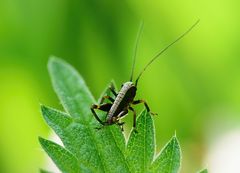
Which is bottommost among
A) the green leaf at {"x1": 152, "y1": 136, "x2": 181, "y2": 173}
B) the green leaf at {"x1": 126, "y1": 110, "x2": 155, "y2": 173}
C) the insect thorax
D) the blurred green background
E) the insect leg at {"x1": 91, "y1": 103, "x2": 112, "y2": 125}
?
the green leaf at {"x1": 152, "y1": 136, "x2": 181, "y2": 173}

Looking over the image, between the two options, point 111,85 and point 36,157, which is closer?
point 111,85

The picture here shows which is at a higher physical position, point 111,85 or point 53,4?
point 53,4

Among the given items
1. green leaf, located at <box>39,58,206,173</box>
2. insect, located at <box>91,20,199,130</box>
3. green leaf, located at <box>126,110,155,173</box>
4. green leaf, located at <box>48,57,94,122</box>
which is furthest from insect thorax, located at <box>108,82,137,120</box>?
green leaf, located at <box>126,110,155,173</box>

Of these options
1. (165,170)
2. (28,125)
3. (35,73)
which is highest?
A: (35,73)

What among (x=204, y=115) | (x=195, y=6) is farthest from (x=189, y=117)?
(x=195, y=6)

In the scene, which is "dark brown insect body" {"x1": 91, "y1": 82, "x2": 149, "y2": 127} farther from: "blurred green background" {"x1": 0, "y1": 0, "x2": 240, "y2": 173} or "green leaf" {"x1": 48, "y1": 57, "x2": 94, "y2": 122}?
"blurred green background" {"x1": 0, "y1": 0, "x2": 240, "y2": 173}

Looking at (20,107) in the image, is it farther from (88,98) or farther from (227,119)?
(88,98)
